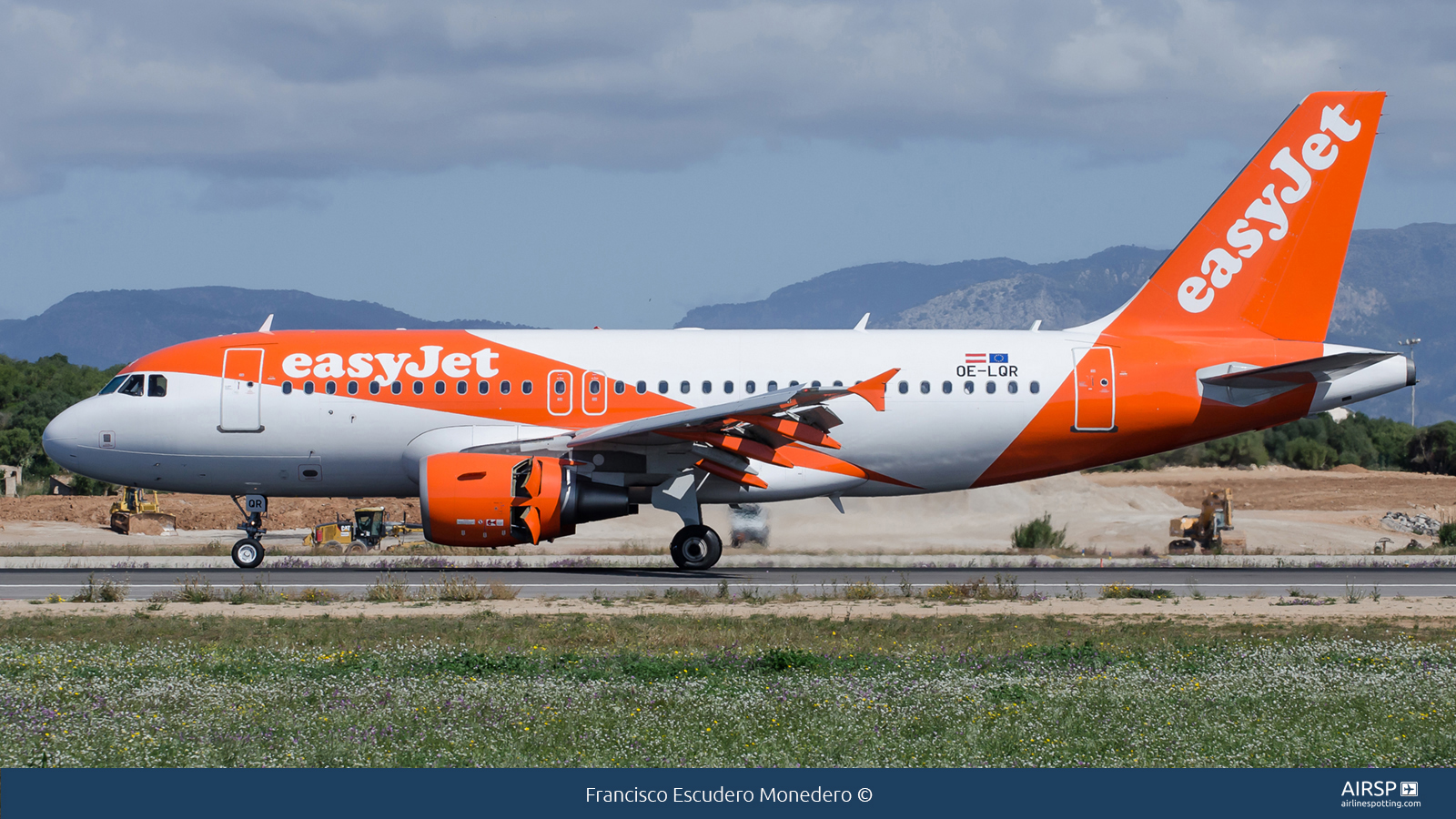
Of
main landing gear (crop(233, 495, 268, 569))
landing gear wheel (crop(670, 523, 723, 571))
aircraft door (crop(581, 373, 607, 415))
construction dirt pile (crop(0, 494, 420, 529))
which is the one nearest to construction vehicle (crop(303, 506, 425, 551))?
construction dirt pile (crop(0, 494, 420, 529))

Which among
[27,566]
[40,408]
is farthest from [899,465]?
[40,408]

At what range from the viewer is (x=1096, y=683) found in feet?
41.0

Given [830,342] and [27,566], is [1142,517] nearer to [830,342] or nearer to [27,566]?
[830,342]

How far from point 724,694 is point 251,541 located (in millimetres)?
16560

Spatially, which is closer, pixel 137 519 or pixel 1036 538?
pixel 1036 538

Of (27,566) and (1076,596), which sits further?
(27,566)

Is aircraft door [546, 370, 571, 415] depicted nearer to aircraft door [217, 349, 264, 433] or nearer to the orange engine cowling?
the orange engine cowling

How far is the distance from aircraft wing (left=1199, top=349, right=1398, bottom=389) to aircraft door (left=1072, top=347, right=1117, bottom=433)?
1.76 metres

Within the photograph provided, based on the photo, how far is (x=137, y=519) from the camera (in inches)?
1741

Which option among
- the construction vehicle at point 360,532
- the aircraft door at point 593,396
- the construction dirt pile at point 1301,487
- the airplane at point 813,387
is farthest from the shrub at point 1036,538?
the construction dirt pile at point 1301,487

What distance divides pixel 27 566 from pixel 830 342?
53.8 feet

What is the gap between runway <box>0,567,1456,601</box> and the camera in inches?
844

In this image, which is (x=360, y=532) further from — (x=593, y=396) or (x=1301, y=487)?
(x=1301, y=487)

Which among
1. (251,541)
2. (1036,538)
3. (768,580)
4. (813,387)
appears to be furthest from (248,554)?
(1036,538)
